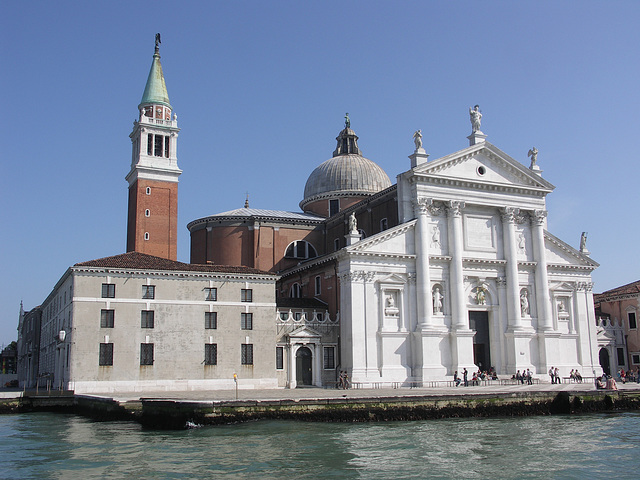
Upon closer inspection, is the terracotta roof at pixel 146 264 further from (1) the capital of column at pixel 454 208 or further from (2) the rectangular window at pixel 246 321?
(1) the capital of column at pixel 454 208

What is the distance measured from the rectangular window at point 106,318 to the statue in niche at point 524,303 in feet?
72.6

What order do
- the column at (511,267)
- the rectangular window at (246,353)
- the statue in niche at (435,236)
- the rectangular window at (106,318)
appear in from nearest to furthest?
the rectangular window at (106,318)
the rectangular window at (246,353)
the statue in niche at (435,236)
the column at (511,267)

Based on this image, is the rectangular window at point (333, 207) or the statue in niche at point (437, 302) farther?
the rectangular window at point (333, 207)

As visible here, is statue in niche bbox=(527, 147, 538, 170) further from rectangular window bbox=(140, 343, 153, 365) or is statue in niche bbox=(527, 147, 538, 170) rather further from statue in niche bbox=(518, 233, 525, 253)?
rectangular window bbox=(140, 343, 153, 365)

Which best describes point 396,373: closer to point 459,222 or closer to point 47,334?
point 459,222

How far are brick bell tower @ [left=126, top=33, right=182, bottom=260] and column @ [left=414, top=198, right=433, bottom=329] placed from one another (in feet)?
55.1

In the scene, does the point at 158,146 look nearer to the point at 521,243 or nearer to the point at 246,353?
the point at 246,353

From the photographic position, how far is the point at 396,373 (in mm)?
35406

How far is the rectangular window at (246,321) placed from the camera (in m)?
33.3

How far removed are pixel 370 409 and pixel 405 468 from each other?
8056 millimetres

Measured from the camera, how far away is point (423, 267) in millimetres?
36531

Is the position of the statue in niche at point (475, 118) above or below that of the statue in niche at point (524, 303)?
above

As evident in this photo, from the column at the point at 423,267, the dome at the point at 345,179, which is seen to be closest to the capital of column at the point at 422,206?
the column at the point at 423,267

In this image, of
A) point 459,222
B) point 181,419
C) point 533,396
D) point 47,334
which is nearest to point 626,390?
point 533,396
